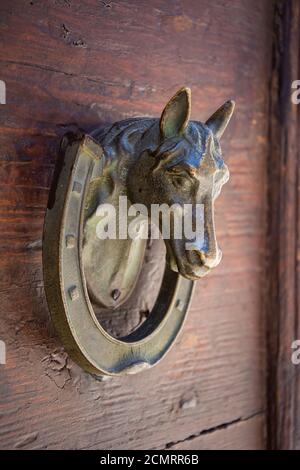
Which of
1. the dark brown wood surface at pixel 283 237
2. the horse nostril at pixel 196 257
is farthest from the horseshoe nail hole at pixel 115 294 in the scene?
the dark brown wood surface at pixel 283 237

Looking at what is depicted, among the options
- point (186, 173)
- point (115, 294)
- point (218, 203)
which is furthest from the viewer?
point (218, 203)

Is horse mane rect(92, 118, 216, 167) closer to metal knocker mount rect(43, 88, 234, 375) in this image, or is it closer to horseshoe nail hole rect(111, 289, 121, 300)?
metal knocker mount rect(43, 88, 234, 375)

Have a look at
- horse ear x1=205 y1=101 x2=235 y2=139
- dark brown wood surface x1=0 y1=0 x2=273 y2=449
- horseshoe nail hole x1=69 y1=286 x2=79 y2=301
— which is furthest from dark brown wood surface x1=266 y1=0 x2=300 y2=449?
horseshoe nail hole x1=69 y1=286 x2=79 y2=301

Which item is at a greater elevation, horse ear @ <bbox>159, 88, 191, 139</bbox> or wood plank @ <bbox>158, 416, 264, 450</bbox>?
horse ear @ <bbox>159, 88, 191, 139</bbox>

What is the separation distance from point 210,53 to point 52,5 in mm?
255

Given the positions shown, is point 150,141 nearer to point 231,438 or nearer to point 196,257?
point 196,257

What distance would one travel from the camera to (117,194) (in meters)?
0.66

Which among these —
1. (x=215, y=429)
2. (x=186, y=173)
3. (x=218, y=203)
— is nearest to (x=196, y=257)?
(x=186, y=173)

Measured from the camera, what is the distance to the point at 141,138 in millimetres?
638

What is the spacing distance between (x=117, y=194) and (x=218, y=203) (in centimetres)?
23

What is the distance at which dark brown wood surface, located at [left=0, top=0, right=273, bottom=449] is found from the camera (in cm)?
62

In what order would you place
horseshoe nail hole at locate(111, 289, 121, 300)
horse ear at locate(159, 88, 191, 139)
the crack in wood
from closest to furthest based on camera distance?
horse ear at locate(159, 88, 191, 139)
horseshoe nail hole at locate(111, 289, 121, 300)
the crack in wood
